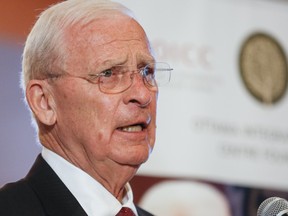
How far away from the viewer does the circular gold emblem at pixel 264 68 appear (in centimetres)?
340

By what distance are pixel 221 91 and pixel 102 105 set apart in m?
1.43

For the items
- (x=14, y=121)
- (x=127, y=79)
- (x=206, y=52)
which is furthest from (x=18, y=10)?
(x=127, y=79)

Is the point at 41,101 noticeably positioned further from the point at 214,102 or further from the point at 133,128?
the point at 214,102

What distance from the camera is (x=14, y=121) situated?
2.79 m

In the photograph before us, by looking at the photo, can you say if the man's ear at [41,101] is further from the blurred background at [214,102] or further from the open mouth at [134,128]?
the blurred background at [214,102]

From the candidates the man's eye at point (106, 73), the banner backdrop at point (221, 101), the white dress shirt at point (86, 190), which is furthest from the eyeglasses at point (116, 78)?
the banner backdrop at point (221, 101)

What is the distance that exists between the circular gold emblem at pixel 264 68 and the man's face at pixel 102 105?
144 cm

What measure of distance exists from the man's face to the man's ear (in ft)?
0.06

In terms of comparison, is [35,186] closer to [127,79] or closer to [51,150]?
[51,150]

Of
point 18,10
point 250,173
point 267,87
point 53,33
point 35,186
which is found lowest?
point 250,173

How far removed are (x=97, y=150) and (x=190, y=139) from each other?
1.26m

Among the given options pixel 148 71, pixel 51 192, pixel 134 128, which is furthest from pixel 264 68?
pixel 51 192

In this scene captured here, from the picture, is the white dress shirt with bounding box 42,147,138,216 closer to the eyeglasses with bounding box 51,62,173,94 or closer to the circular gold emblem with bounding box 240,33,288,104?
the eyeglasses with bounding box 51,62,173,94

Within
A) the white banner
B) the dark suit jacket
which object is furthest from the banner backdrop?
the dark suit jacket
